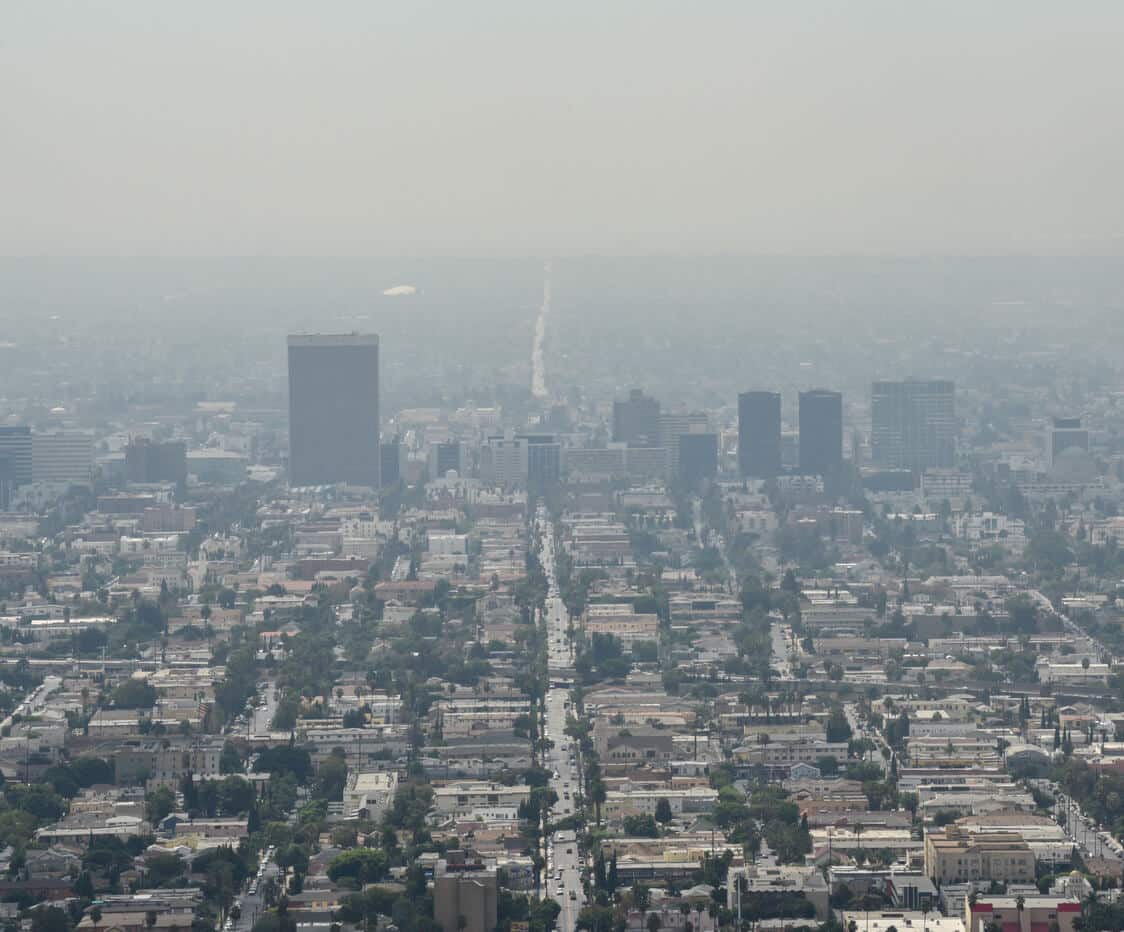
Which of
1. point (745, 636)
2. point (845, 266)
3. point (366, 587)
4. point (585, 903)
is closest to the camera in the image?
point (585, 903)

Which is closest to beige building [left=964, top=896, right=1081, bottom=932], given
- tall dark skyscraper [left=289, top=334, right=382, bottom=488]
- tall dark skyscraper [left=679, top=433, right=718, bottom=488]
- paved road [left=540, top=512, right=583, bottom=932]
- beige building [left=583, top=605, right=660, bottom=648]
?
paved road [left=540, top=512, right=583, bottom=932]

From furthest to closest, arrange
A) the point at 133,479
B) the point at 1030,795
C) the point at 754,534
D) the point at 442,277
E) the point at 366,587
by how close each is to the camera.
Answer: the point at 442,277 < the point at 133,479 < the point at 754,534 < the point at 366,587 < the point at 1030,795

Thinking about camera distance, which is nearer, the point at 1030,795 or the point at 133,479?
the point at 1030,795

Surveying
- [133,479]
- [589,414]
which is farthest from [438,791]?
[589,414]

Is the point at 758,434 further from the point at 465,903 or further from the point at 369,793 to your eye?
the point at 465,903

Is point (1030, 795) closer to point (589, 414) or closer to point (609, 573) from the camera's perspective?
point (609, 573)

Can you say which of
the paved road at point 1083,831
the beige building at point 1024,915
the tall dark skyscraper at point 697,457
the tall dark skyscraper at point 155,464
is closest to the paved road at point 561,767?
the beige building at point 1024,915
